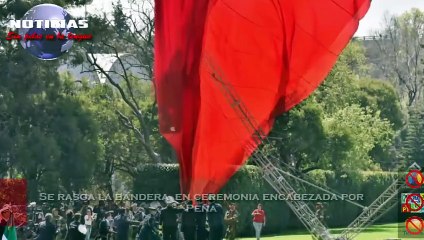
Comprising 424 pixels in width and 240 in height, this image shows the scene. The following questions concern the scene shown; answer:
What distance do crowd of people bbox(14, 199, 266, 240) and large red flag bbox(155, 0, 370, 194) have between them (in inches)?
128

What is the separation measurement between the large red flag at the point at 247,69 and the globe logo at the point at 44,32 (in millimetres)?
18891

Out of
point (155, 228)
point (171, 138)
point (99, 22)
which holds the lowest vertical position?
point (155, 228)

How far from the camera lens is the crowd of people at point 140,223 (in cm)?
2200

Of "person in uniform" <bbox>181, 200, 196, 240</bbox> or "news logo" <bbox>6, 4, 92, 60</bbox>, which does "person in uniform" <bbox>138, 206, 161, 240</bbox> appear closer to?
"person in uniform" <bbox>181, 200, 196, 240</bbox>

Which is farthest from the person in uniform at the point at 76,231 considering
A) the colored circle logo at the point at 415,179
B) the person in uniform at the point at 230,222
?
the person in uniform at the point at 230,222

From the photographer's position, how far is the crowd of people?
22.0m

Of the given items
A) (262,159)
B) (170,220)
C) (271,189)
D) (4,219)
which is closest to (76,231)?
(4,219)

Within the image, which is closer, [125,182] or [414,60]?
[125,182]

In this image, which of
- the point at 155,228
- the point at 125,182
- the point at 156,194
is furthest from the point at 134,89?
the point at 155,228

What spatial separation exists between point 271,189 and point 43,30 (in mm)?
9371

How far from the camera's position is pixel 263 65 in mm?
15984

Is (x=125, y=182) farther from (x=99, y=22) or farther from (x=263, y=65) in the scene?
(x=263, y=65)

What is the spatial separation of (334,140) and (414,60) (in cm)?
3047

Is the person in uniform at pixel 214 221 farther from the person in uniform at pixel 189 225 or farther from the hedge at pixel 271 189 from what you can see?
the hedge at pixel 271 189
